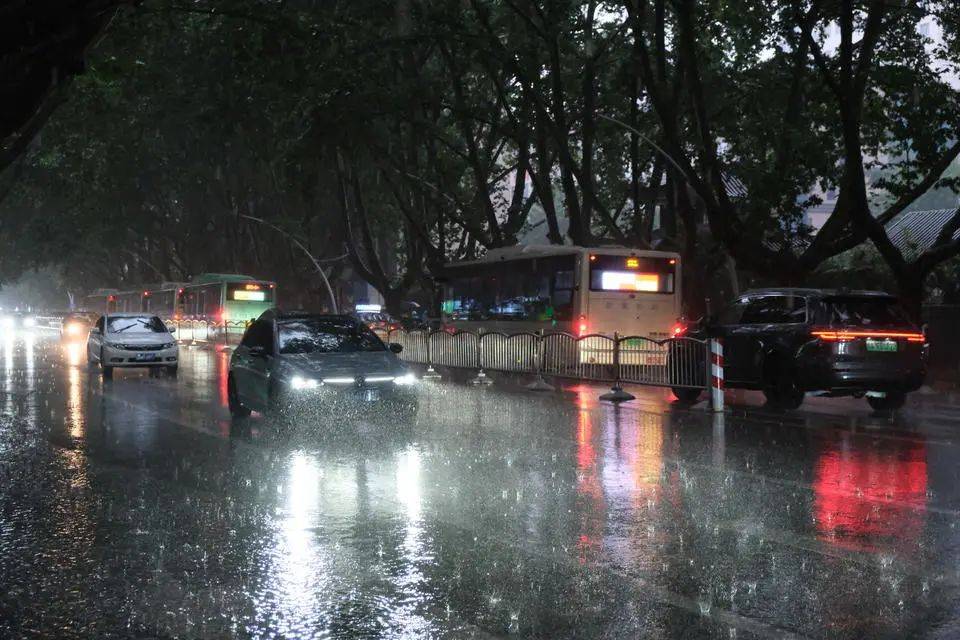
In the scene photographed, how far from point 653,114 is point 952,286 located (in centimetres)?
956

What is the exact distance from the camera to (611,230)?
33812 millimetres

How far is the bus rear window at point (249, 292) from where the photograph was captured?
160ft

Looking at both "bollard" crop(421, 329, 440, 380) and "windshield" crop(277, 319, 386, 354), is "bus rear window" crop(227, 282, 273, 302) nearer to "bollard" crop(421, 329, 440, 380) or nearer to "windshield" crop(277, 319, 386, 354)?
"bollard" crop(421, 329, 440, 380)

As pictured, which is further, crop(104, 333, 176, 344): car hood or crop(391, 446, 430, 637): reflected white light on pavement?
crop(104, 333, 176, 344): car hood

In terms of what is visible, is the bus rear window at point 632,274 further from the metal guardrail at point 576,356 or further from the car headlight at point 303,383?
the car headlight at point 303,383

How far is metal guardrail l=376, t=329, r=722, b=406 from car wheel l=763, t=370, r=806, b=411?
0.89 m

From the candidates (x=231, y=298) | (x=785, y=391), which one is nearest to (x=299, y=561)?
(x=785, y=391)

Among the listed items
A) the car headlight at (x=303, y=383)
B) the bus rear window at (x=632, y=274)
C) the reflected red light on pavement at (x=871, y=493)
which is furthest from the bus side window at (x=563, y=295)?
the reflected red light on pavement at (x=871, y=493)

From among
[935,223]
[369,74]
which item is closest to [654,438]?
[369,74]

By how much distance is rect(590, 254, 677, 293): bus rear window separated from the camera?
2655cm

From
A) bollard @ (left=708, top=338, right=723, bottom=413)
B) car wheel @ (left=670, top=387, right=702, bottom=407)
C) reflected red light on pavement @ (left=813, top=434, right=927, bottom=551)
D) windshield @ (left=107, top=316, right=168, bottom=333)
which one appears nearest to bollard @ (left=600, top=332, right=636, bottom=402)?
car wheel @ (left=670, top=387, right=702, bottom=407)

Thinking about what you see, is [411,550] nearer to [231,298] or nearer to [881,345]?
[881,345]

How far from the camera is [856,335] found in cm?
1623

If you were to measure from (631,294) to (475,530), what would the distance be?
19666 mm
